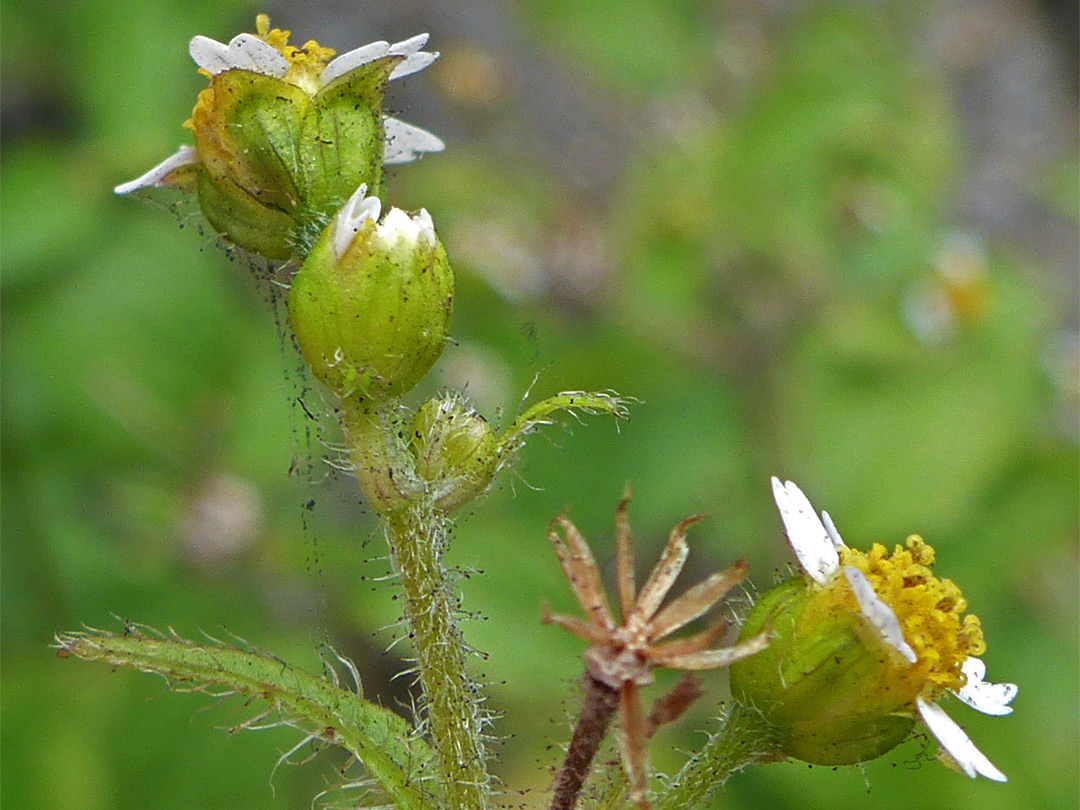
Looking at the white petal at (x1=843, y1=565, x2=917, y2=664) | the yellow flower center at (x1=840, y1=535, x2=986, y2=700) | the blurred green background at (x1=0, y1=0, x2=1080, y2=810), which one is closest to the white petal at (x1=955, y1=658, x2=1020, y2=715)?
the yellow flower center at (x1=840, y1=535, x2=986, y2=700)

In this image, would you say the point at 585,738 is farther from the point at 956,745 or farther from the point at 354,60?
the point at 354,60

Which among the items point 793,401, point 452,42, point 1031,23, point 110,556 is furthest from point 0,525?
point 1031,23

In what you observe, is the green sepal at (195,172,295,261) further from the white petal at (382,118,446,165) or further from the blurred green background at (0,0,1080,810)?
the blurred green background at (0,0,1080,810)

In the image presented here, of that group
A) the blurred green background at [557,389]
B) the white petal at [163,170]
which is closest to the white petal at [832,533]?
the white petal at [163,170]

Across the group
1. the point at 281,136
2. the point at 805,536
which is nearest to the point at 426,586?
the point at 805,536

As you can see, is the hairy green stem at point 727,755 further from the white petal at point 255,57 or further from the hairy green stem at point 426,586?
the white petal at point 255,57
